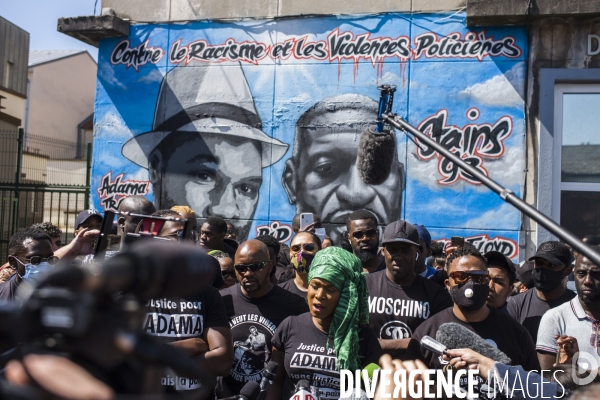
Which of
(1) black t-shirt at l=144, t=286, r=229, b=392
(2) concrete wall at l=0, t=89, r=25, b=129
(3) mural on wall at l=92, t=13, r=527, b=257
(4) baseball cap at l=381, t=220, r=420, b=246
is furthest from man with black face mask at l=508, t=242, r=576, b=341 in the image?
(2) concrete wall at l=0, t=89, r=25, b=129

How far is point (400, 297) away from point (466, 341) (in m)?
1.26

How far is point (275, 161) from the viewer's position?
9398 mm

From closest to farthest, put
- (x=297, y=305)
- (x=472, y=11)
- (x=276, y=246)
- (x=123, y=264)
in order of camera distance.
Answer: (x=123, y=264), (x=297, y=305), (x=276, y=246), (x=472, y=11)

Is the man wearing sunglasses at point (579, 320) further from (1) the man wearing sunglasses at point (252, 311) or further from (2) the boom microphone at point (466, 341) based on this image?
(1) the man wearing sunglasses at point (252, 311)

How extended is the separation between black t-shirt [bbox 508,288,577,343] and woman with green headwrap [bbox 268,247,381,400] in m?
1.59

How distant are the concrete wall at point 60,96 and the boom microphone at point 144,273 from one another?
119ft

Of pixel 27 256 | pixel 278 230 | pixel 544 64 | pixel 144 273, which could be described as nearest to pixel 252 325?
pixel 27 256

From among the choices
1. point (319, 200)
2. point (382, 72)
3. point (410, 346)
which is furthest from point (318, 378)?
point (382, 72)

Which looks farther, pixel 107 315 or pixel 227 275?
pixel 227 275

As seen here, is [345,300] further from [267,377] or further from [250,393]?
[250,393]

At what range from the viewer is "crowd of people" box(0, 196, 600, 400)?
3.99 metres

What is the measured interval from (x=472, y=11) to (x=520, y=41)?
2.51 feet

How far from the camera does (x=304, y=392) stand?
3580mm

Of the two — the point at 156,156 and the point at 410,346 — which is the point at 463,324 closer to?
the point at 410,346
